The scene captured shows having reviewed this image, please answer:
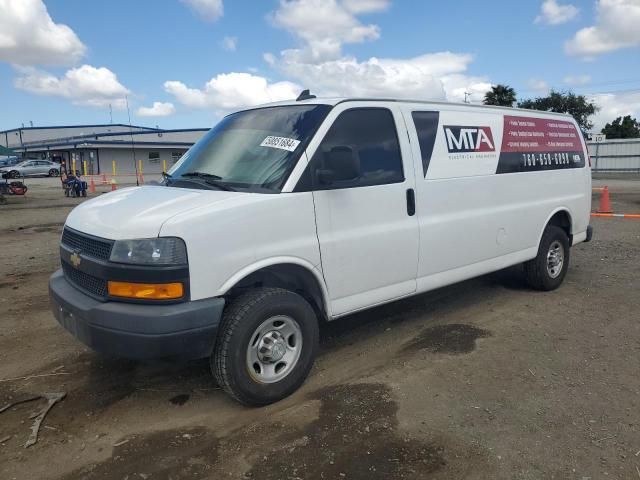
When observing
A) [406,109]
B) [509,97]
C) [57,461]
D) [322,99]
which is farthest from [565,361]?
[509,97]

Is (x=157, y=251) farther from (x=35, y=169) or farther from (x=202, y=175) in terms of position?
(x=35, y=169)

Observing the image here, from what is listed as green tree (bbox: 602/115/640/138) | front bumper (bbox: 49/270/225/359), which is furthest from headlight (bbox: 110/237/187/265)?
green tree (bbox: 602/115/640/138)

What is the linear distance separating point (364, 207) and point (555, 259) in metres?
3.44

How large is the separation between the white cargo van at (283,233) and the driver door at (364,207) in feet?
0.04

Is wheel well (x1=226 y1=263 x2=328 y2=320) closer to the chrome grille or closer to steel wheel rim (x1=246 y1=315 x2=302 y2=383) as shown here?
steel wheel rim (x1=246 y1=315 x2=302 y2=383)

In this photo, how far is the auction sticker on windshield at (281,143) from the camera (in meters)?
3.87

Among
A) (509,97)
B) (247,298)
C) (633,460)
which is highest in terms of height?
(509,97)

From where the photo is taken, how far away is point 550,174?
19.8 ft

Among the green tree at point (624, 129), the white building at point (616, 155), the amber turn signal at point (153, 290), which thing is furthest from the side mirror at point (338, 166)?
the green tree at point (624, 129)

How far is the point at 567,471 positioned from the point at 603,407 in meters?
0.89

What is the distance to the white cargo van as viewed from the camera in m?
3.22

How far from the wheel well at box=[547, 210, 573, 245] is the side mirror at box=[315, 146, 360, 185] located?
353 centimetres

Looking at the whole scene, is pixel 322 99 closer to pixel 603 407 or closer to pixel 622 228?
pixel 603 407

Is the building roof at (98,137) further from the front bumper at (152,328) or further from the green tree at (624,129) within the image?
the green tree at (624,129)
